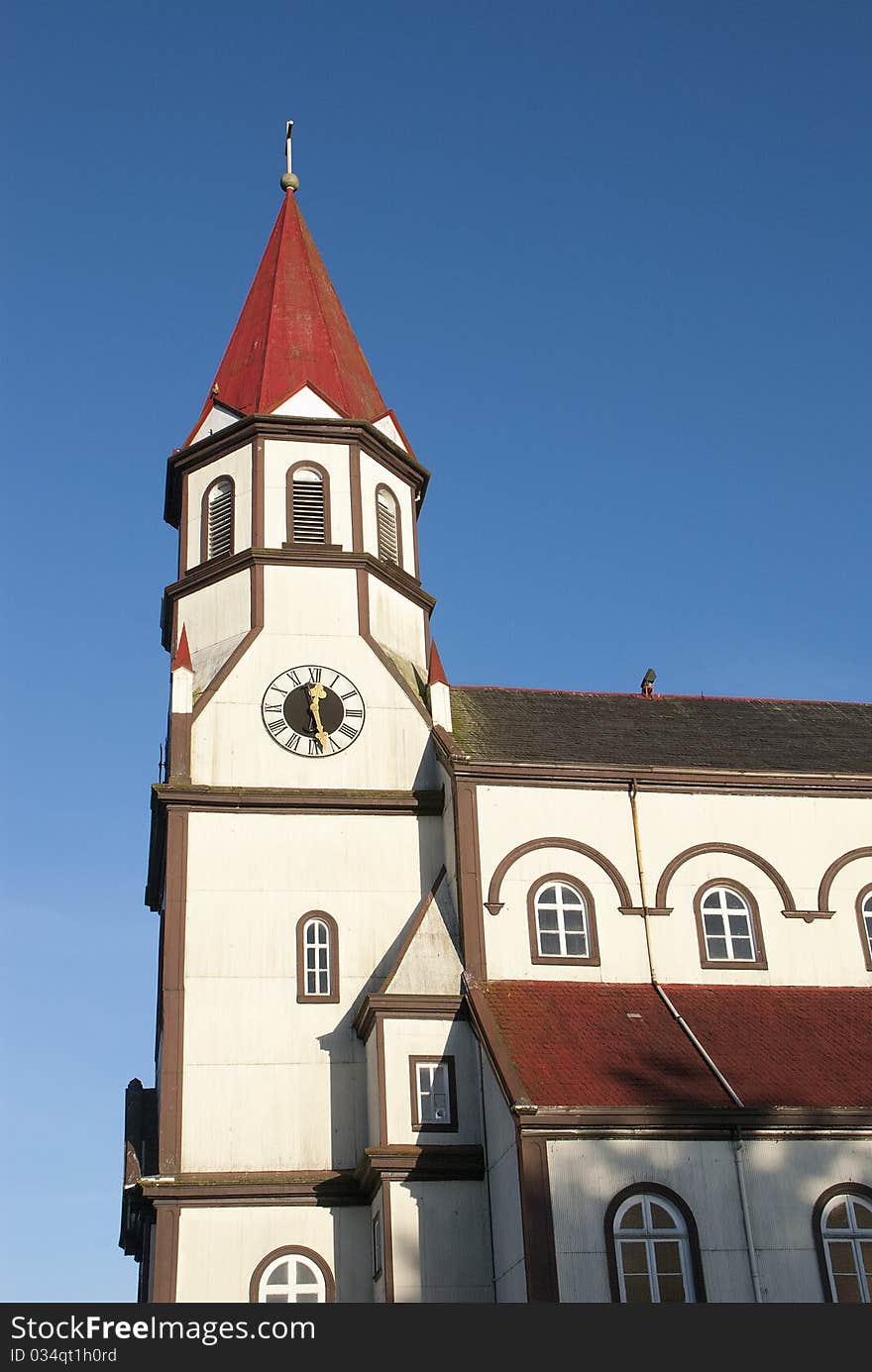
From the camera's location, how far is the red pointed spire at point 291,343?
126 feet

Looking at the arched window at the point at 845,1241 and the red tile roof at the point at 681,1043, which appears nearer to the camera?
the arched window at the point at 845,1241

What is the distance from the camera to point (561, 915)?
1222 inches

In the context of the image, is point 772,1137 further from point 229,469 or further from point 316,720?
point 229,469

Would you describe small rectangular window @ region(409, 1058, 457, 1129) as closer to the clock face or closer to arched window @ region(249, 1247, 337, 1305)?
arched window @ region(249, 1247, 337, 1305)

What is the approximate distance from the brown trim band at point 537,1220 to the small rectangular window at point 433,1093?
134 inches

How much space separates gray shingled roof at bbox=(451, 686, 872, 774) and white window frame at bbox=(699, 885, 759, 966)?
2.73 meters

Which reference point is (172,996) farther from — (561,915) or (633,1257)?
(633,1257)

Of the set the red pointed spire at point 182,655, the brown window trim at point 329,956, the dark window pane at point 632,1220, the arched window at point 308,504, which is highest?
the arched window at point 308,504

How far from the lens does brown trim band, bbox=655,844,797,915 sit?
31938 millimetres

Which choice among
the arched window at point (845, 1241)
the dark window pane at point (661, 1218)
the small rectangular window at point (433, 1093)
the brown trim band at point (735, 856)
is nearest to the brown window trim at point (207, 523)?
the brown trim band at point (735, 856)

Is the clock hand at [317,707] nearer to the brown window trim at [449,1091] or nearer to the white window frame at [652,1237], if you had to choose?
the brown window trim at [449,1091]

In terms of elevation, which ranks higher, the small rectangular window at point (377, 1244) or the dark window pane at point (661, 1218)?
the small rectangular window at point (377, 1244)

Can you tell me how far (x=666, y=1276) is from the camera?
24703 mm

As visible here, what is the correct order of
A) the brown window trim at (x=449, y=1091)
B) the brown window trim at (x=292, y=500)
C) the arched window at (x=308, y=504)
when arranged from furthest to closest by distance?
1. the arched window at (x=308, y=504)
2. the brown window trim at (x=292, y=500)
3. the brown window trim at (x=449, y=1091)
